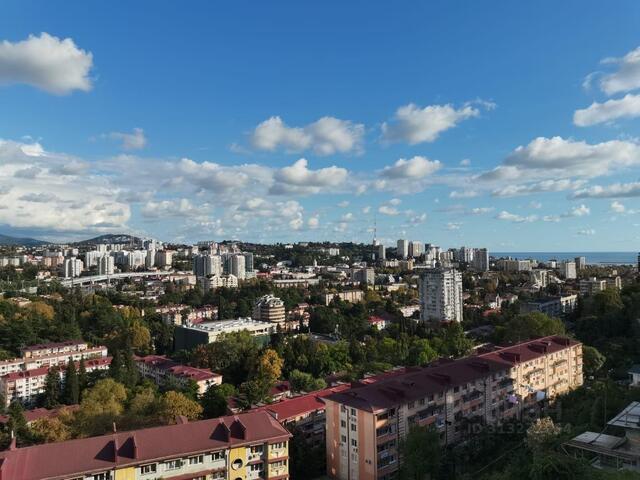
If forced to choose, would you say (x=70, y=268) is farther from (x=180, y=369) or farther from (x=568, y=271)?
(x=568, y=271)

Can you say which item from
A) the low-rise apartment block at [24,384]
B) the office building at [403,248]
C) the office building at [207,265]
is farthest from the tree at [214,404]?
the office building at [403,248]

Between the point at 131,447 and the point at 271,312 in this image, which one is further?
the point at 271,312

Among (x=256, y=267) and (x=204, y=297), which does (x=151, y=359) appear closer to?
(x=204, y=297)

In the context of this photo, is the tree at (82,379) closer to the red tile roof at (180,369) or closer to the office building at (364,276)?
the red tile roof at (180,369)

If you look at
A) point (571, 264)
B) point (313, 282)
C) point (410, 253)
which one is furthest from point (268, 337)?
point (410, 253)

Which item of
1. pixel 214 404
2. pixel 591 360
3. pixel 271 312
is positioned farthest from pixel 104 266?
pixel 591 360

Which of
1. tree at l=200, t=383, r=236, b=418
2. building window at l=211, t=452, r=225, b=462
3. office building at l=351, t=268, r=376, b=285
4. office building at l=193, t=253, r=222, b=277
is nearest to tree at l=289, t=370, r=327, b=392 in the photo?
tree at l=200, t=383, r=236, b=418

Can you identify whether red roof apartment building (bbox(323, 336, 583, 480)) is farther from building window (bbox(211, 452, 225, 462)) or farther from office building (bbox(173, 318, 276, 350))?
office building (bbox(173, 318, 276, 350))
